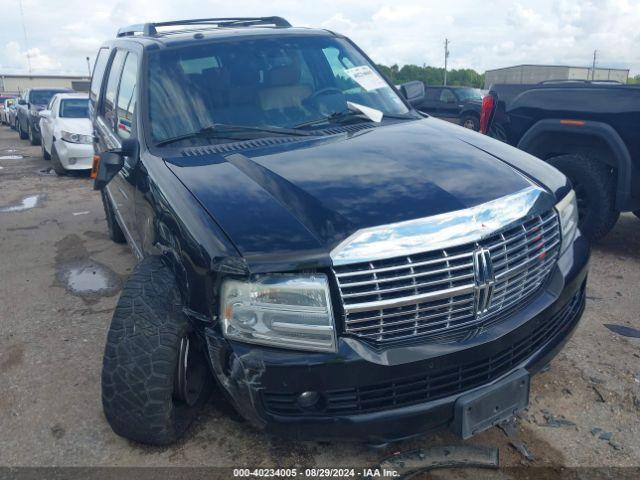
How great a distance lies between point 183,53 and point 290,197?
1.59m

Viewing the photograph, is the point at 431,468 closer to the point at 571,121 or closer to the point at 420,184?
the point at 420,184

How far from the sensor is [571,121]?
4941mm

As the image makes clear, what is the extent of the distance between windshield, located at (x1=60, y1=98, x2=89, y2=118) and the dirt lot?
21.8 feet

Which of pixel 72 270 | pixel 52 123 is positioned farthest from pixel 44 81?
pixel 72 270

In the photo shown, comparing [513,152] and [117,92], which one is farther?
[117,92]

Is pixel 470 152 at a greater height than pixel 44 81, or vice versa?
pixel 470 152

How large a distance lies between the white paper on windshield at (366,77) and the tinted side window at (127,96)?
4.42ft

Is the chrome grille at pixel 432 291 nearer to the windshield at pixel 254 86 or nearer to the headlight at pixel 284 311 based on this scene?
the headlight at pixel 284 311

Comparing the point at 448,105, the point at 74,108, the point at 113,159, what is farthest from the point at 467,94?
the point at 113,159

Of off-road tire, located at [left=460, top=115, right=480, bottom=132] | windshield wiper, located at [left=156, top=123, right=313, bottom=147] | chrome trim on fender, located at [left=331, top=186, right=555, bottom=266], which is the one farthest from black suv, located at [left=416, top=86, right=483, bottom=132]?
chrome trim on fender, located at [left=331, top=186, right=555, bottom=266]

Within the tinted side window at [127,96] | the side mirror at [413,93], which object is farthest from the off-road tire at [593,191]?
the tinted side window at [127,96]

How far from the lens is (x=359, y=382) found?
6.80ft

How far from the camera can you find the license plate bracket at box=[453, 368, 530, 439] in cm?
217

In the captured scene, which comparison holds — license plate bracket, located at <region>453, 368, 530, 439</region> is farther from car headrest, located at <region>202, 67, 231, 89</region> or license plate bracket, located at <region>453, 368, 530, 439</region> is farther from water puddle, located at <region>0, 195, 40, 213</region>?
water puddle, located at <region>0, 195, 40, 213</region>
